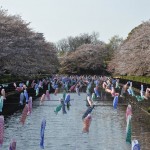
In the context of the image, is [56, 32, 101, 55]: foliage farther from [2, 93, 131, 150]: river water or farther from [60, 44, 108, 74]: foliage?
[2, 93, 131, 150]: river water

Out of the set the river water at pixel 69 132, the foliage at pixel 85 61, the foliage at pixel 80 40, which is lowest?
the river water at pixel 69 132

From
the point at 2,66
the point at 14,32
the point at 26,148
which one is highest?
the point at 14,32

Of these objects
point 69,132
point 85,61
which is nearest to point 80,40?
point 85,61

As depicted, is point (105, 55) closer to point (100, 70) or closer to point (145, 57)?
point (100, 70)

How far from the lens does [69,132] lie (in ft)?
80.7

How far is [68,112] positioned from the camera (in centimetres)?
3434

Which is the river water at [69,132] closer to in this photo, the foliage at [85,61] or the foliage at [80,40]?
the foliage at [85,61]

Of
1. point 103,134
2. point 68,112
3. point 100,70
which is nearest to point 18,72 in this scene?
point 68,112

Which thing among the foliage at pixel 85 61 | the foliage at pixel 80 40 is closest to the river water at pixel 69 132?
the foliage at pixel 85 61

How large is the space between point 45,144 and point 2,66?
36372 mm

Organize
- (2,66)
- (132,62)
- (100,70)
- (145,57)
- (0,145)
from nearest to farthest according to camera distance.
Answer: (0,145)
(2,66)
(145,57)
(132,62)
(100,70)

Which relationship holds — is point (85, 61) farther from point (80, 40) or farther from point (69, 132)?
point (69, 132)

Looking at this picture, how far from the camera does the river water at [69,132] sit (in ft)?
68.1

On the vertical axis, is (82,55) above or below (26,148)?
above
